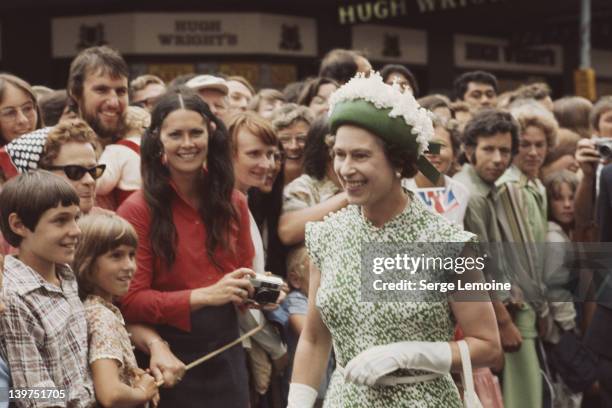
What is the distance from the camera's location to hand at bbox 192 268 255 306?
17.2 ft

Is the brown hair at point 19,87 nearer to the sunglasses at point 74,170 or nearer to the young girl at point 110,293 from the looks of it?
the sunglasses at point 74,170

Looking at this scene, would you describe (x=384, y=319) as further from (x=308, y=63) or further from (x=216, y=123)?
(x=308, y=63)

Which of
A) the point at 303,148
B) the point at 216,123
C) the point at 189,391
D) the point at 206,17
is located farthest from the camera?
the point at 206,17

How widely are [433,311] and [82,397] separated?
1466mm

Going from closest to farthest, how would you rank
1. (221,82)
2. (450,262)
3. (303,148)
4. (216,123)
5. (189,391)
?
(450,262) → (189,391) → (216,123) → (303,148) → (221,82)

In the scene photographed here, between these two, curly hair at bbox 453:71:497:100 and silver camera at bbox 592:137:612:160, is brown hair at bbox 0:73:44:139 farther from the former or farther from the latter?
curly hair at bbox 453:71:497:100

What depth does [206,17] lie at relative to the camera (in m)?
17.4

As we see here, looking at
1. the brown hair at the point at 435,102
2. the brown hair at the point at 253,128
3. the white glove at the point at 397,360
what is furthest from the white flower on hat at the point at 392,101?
the brown hair at the point at 435,102

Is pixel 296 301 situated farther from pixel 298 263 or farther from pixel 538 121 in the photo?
pixel 538 121

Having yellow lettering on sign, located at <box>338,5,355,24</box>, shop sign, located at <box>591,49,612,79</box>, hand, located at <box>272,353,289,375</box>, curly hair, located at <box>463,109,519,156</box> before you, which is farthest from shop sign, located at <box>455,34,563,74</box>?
hand, located at <box>272,353,289,375</box>

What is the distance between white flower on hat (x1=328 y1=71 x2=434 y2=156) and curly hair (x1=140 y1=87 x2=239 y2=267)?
151cm

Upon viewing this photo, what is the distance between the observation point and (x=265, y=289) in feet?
17.4

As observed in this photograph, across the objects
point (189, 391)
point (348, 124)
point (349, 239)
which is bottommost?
point (189, 391)

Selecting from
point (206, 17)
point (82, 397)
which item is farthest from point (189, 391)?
point (206, 17)
